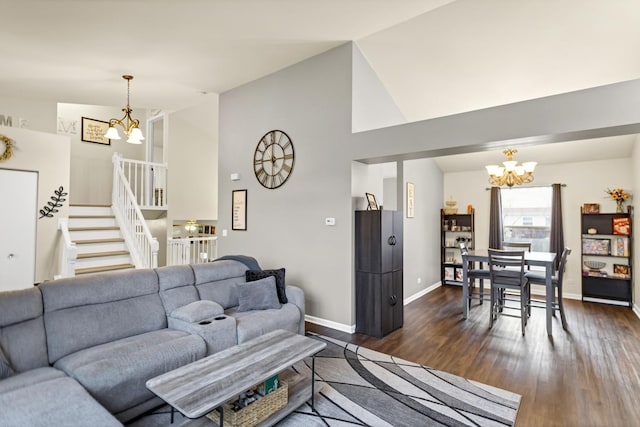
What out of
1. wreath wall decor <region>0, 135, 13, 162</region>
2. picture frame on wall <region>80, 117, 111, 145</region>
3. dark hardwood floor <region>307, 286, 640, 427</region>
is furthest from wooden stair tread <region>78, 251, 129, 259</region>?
picture frame on wall <region>80, 117, 111, 145</region>

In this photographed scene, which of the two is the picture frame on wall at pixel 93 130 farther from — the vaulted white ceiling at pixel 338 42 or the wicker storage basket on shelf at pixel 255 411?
the wicker storage basket on shelf at pixel 255 411

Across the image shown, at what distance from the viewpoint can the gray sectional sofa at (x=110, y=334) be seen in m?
1.71

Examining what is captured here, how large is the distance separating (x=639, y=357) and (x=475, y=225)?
3800 mm

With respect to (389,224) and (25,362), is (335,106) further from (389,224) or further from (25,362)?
(25,362)

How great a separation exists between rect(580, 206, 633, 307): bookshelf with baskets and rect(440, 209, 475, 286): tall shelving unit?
1.84m

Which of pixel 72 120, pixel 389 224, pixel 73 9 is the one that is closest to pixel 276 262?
pixel 389 224

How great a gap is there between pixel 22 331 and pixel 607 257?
758 cm

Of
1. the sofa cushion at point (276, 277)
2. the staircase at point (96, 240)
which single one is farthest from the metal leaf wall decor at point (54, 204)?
the sofa cushion at point (276, 277)

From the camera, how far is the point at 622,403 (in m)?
2.50

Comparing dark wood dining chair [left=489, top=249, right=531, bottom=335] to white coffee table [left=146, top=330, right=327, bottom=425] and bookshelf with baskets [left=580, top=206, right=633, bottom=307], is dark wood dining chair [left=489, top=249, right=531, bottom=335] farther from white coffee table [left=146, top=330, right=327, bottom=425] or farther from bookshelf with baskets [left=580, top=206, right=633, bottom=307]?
white coffee table [left=146, top=330, right=327, bottom=425]

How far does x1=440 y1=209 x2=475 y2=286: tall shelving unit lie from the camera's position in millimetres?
6859

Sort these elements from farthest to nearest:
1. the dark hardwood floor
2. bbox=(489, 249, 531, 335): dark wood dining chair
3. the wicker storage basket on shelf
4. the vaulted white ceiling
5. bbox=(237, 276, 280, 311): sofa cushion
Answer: bbox=(489, 249, 531, 335): dark wood dining chair, bbox=(237, 276, 280, 311): sofa cushion, the vaulted white ceiling, the dark hardwood floor, the wicker storage basket on shelf

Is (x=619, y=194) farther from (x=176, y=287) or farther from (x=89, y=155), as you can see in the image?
(x=89, y=155)

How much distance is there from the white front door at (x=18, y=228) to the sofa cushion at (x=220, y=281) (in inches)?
138
